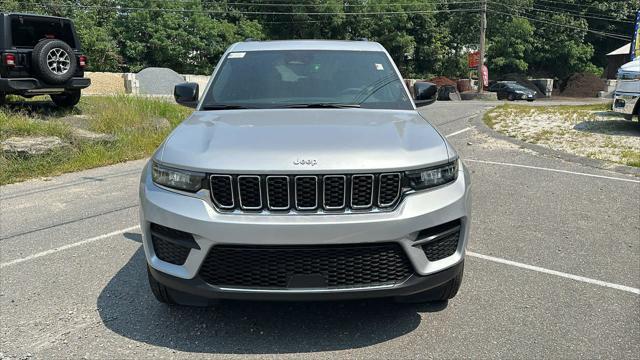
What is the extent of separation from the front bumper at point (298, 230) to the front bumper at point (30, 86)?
8280mm

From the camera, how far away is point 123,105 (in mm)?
10820

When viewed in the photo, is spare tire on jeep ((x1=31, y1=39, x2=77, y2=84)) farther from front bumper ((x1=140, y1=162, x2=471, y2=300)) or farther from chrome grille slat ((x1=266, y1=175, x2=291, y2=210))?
chrome grille slat ((x1=266, y1=175, x2=291, y2=210))

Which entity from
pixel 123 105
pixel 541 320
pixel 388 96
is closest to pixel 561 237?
pixel 541 320

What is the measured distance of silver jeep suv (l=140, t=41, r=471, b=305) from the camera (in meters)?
2.63

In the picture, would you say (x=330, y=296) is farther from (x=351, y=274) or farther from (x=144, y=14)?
(x=144, y=14)

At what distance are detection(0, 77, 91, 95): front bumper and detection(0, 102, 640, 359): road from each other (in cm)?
480

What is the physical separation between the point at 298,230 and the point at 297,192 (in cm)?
21

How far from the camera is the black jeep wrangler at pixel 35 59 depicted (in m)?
9.55

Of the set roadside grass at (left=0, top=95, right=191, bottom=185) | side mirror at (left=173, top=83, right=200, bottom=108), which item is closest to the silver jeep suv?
side mirror at (left=173, top=83, right=200, bottom=108)

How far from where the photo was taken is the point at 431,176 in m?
2.84

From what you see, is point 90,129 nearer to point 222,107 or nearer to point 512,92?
point 222,107

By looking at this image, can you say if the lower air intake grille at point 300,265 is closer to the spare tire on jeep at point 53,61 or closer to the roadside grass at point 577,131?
the roadside grass at point 577,131

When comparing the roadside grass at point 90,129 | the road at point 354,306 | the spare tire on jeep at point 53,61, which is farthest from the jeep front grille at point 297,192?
the spare tire on jeep at point 53,61

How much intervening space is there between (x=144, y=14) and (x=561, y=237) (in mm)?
39944
